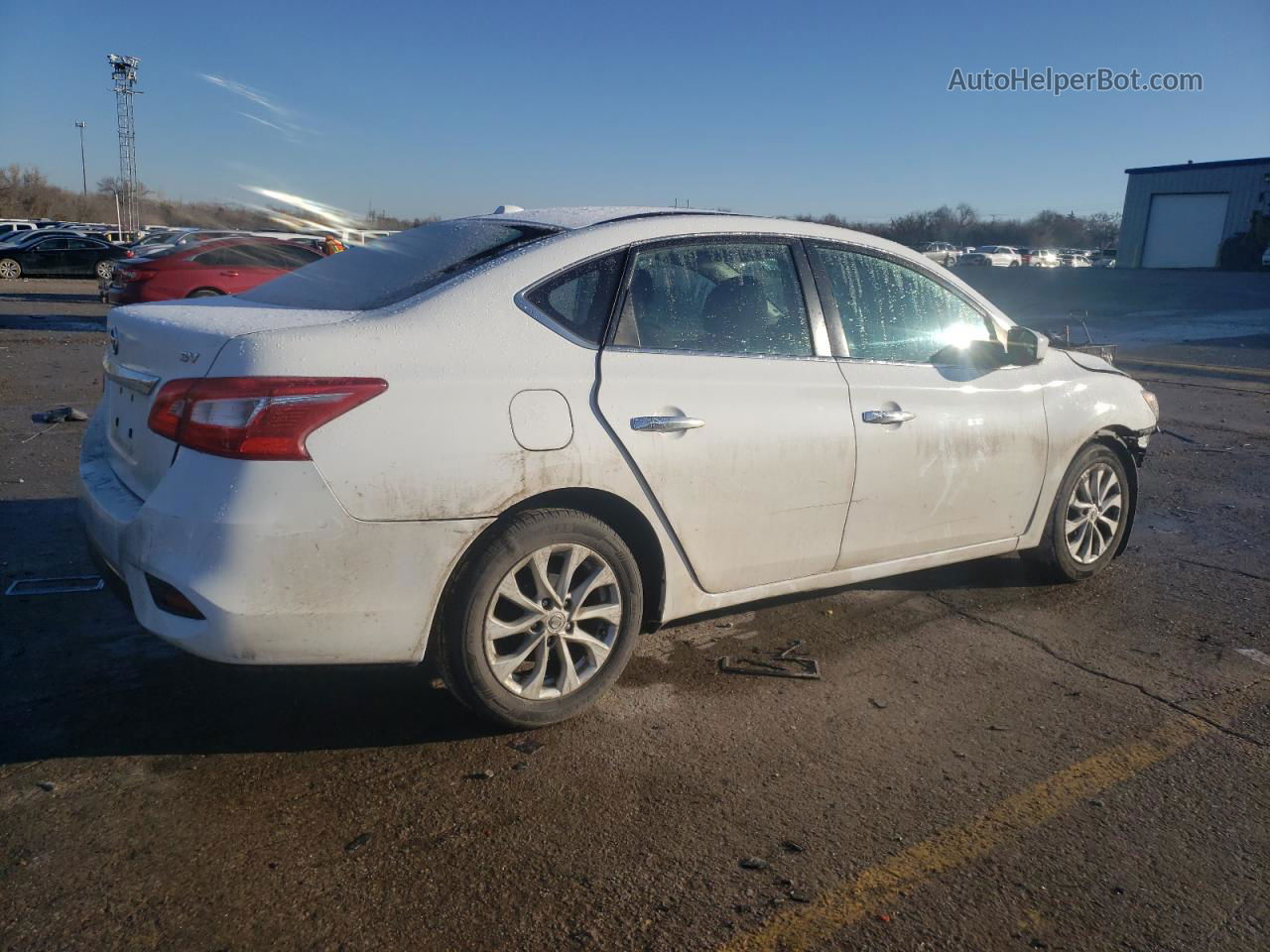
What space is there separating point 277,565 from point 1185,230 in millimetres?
52332

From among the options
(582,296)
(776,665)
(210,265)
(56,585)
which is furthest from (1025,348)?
(210,265)

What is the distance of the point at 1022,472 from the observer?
4.66m

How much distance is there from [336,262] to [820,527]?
2190 millimetres

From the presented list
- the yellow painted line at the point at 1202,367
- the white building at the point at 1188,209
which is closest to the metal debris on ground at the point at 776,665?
the yellow painted line at the point at 1202,367

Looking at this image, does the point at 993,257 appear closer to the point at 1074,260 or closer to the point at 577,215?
the point at 1074,260

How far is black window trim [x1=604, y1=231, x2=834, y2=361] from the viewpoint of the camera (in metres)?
A: 3.52

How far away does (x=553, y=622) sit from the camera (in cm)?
337

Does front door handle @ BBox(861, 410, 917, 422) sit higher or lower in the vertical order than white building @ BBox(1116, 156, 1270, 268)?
lower

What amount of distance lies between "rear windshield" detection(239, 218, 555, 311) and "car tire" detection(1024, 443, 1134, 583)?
288 cm

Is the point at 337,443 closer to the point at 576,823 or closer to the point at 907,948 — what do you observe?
the point at 576,823

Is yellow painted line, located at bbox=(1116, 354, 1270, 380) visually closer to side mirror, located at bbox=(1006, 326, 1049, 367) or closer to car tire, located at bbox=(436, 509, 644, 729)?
side mirror, located at bbox=(1006, 326, 1049, 367)

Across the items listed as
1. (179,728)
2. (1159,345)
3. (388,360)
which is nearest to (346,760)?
(179,728)

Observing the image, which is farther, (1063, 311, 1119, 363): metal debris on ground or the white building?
the white building

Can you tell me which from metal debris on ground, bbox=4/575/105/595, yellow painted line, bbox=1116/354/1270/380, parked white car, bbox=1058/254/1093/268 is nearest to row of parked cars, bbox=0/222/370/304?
metal debris on ground, bbox=4/575/105/595
